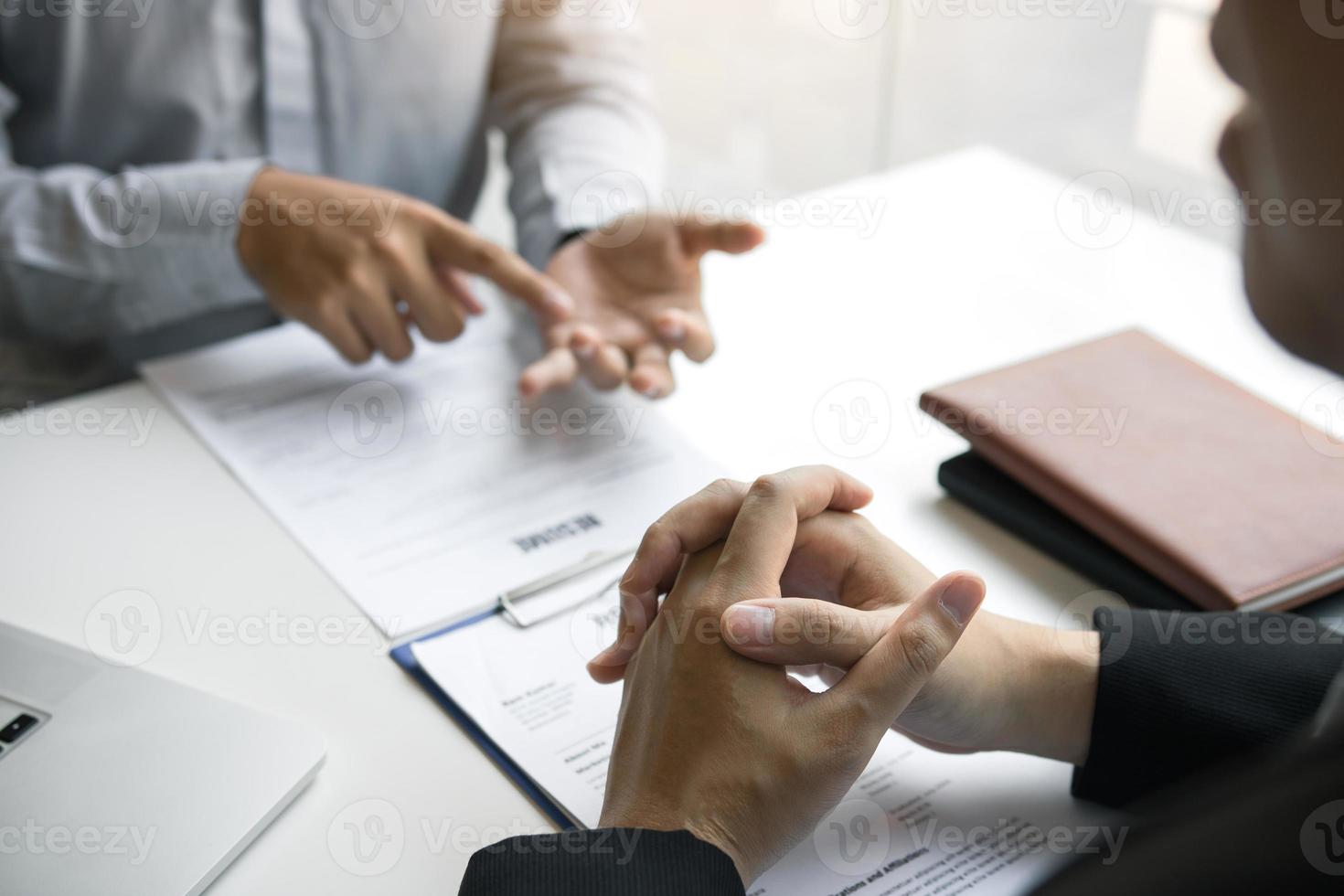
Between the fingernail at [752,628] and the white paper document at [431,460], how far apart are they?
258mm

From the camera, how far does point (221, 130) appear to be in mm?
1271

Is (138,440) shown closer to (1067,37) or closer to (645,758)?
(645,758)

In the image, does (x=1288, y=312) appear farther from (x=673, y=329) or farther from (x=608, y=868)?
(x=673, y=329)

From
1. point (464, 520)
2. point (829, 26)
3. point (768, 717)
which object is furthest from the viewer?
point (829, 26)

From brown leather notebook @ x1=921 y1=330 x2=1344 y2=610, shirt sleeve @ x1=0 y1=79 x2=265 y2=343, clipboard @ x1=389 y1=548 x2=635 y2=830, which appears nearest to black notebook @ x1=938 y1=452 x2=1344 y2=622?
brown leather notebook @ x1=921 y1=330 x2=1344 y2=610

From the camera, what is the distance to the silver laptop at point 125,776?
0.60 meters

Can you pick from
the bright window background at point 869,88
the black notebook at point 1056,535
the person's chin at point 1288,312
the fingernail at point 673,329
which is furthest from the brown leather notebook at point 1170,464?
the bright window background at point 869,88

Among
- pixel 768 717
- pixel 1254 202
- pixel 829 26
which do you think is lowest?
pixel 829 26

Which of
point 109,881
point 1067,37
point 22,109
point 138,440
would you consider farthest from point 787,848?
point 1067,37

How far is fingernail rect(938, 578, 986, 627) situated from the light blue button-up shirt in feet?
2.49

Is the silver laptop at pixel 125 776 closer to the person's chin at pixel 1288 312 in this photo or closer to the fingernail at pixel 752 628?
the fingernail at pixel 752 628

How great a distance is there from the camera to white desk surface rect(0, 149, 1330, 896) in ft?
2.18

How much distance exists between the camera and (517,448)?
3.22 ft

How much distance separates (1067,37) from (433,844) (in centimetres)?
272
